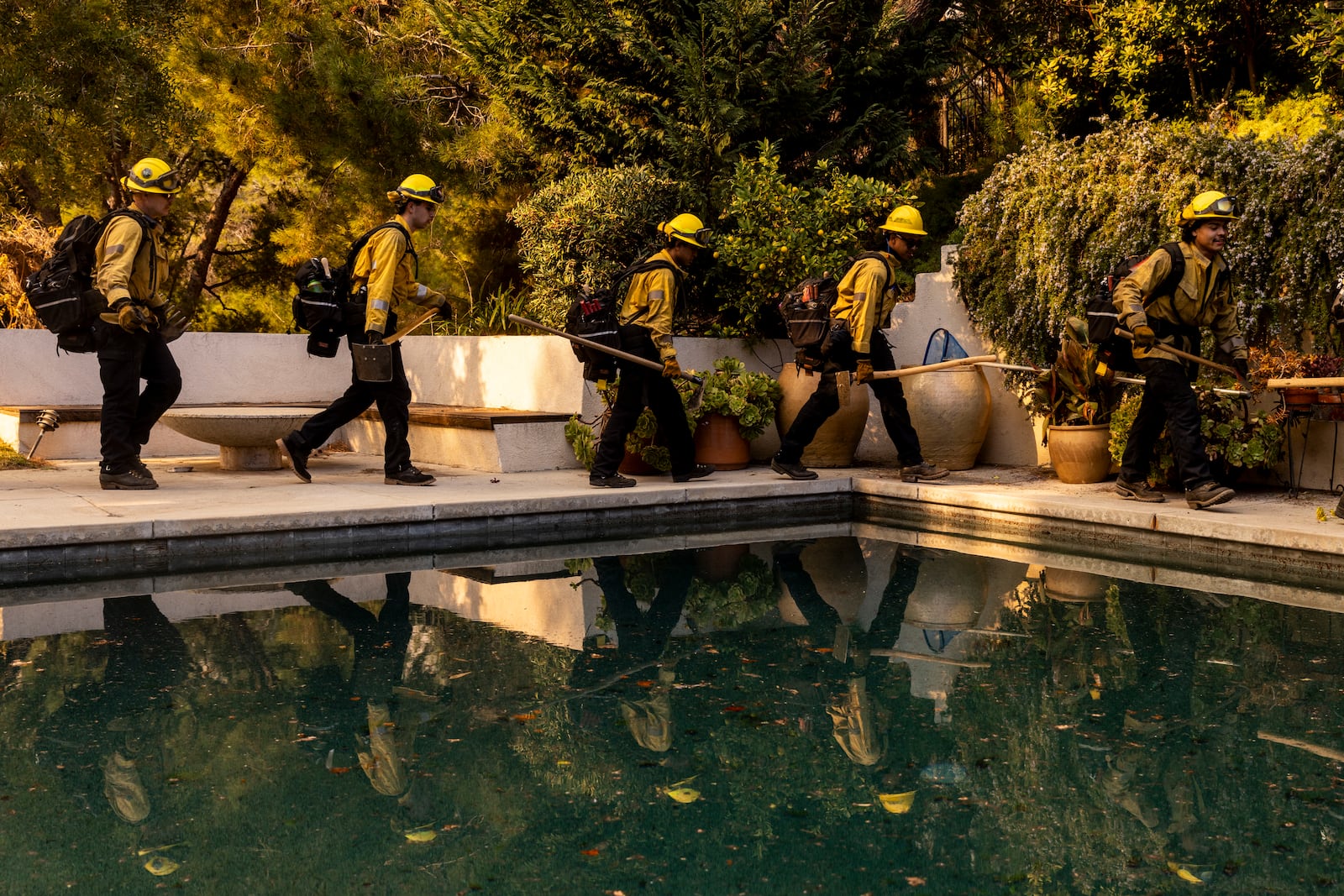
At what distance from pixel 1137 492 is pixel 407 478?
4675 mm

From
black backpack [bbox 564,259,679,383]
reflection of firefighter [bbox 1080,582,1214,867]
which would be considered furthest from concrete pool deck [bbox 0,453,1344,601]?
reflection of firefighter [bbox 1080,582,1214,867]

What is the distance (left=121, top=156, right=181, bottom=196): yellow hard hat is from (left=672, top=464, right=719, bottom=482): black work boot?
3.72 m

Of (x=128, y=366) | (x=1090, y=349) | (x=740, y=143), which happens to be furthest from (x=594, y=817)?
(x=740, y=143)

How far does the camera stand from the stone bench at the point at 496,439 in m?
9.84

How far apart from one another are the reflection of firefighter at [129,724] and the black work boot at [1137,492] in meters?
5.54

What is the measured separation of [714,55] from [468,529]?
5.14 metres

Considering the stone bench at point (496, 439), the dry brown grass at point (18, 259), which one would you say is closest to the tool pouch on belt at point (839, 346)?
the stone bench at point (496, 439)

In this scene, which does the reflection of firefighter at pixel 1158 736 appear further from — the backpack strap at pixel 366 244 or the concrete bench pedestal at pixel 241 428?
the concrete bench pedestal at pixel 241 428

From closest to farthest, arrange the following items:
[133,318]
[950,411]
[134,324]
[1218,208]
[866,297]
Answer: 1. [1218,208]
2. [133,318]
3. [134,324]
4. [866,297]
5. [950,411]

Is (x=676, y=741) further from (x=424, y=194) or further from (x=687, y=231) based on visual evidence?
(x=424, y=194)

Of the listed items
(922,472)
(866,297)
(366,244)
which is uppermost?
(366,244)

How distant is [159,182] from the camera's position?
7.98 m

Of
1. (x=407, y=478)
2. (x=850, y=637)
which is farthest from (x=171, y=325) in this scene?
(x=850, y=637)

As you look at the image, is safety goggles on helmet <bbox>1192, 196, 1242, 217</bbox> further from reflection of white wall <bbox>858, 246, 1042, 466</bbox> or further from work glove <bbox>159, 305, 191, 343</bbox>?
work glove <bbox>159, 305, 191, 343</bbox>
